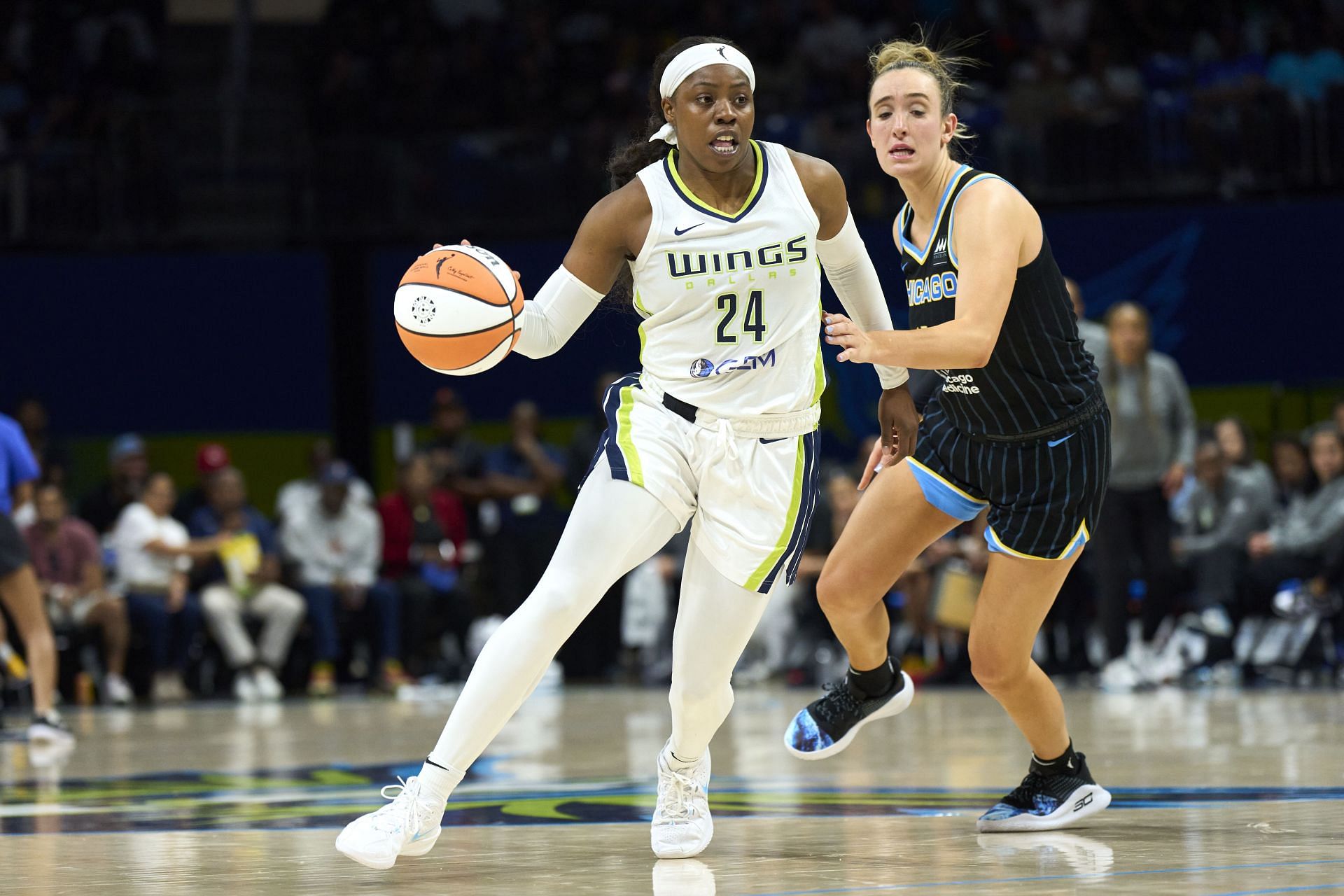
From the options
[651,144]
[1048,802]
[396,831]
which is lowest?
[1048,802]

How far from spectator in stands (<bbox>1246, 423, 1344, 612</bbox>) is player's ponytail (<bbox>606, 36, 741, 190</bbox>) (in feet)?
22.5

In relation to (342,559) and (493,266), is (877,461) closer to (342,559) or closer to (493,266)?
(493,266)

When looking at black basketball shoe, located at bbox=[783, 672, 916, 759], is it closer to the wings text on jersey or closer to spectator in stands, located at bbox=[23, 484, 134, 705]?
the wings text on jersey

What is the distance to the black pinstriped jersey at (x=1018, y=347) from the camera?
4883 mm

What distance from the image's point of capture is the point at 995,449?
499 cm

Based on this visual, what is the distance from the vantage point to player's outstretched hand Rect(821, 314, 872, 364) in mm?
4195

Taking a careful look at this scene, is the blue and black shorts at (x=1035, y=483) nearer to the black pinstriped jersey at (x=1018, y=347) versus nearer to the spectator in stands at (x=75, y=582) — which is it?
the black pinstriped jersey at (x=1018, y=347)

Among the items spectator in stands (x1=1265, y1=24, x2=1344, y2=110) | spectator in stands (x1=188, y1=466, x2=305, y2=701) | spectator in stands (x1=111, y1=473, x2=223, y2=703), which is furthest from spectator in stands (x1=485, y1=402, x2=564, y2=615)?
spectator in stands (x1=1265, y1=24, x2=1344, y2=110)

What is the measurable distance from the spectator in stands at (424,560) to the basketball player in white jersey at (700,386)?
8.06m

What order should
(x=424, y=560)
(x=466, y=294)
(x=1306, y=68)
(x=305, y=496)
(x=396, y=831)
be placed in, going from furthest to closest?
1. (x=1306, y=68)
2. (x=424, y=560)
3. (x=305, y=496)
4. (x=466, y=294)
5. (x=396, y=831)

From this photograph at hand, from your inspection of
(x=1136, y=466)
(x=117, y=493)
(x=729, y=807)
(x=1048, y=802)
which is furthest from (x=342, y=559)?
(x=1048, y=802)

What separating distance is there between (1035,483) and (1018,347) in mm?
379

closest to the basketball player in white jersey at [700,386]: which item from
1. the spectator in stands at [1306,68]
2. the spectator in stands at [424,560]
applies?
the spectator in stands at [424,560]

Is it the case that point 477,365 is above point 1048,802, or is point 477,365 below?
above
